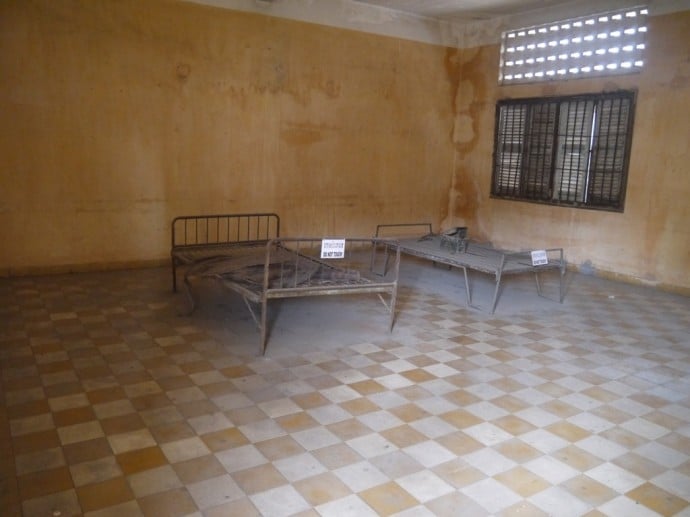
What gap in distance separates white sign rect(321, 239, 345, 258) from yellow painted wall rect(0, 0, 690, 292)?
10.5 ft

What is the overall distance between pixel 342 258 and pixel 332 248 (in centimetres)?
Result: 276

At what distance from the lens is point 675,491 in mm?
2588

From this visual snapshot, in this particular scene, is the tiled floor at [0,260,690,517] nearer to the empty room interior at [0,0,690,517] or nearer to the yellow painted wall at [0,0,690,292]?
the empty room interior at [0,0,690,517]

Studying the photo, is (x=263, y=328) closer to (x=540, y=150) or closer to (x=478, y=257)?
(x=478, y=257)

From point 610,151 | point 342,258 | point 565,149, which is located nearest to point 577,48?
point 565,149

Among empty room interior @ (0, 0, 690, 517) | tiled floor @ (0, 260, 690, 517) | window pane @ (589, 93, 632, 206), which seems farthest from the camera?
window pane @ (589, 93, 632, 206)

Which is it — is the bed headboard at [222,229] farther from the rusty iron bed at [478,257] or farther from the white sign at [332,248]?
the white sign at [332,248]

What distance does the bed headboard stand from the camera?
264 inches

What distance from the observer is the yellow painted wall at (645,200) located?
616 cm

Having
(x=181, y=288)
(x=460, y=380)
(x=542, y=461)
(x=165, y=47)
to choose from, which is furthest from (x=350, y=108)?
(x=542, y=461)

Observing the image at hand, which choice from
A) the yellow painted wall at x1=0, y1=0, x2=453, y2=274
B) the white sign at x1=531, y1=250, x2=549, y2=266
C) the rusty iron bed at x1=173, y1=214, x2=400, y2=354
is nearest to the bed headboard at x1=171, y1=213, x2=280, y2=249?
the yellow painted wall at x1=0, y1=0, x2=453, y2=274

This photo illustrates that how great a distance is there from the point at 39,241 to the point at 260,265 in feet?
8.99

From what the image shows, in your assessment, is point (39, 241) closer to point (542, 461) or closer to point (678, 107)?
point (542, 461)

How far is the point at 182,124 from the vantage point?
652 centimetres
